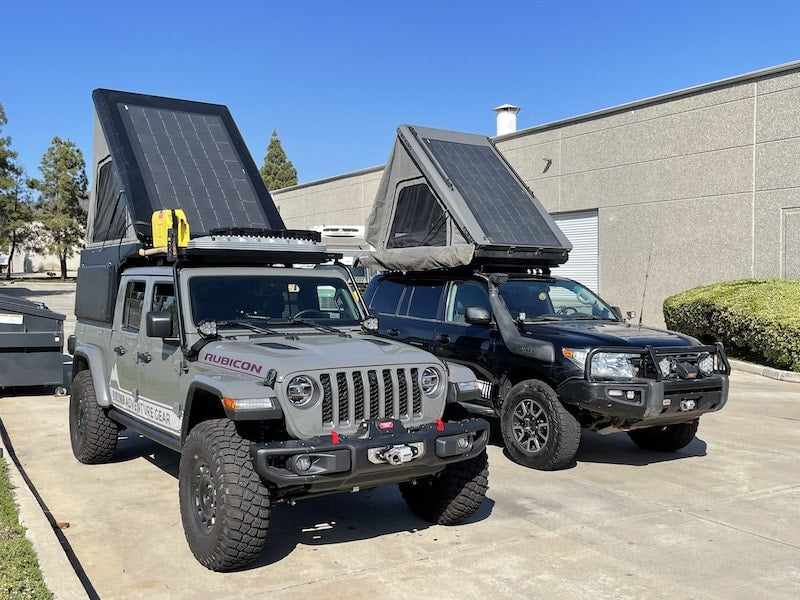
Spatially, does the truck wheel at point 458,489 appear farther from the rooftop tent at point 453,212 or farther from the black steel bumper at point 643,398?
the rooftop tent at point 453,212

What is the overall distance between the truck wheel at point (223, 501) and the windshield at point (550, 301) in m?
3.98

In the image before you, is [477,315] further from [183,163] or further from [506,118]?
[506,118]

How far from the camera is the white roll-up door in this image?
19109mm

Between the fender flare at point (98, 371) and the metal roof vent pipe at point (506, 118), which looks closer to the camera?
the fender flare at point (98, 371)

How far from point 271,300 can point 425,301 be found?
133 inches

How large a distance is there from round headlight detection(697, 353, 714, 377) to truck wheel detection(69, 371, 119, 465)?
17.3ft

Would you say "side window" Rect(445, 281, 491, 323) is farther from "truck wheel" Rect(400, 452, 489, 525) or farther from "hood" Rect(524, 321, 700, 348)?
"truck wheel" Rect(400, 452, 489, 525)

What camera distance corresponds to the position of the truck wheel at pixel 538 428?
689cm

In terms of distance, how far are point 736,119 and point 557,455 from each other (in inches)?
452

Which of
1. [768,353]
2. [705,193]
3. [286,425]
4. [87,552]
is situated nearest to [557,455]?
[286,425]

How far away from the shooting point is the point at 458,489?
5359mm

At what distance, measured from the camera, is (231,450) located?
15.1ft

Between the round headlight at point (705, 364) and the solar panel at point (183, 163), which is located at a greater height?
the solar panel at point (183, 163)

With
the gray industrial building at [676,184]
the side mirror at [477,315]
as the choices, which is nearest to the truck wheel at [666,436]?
the side mirror at [477,315]
